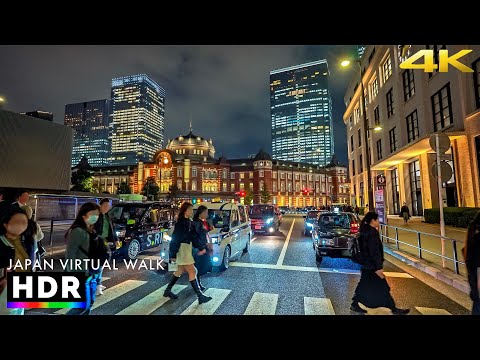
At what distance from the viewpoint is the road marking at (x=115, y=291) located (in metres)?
4.93

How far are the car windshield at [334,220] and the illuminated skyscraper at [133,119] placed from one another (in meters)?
170

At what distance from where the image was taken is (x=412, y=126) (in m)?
24.0

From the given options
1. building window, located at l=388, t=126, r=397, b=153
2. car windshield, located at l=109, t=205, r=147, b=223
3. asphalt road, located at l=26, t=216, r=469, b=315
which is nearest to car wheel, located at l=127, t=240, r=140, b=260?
asphalt road, located at l=26, t=216, r=469, b=315

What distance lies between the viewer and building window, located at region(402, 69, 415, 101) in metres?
23.5

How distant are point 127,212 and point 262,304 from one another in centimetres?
716

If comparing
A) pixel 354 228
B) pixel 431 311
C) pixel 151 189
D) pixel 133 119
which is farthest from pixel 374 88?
pixel 133 119

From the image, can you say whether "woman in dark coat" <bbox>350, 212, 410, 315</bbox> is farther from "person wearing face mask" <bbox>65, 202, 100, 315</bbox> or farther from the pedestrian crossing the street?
"person wearing face mask" <bbox>65, 202, 100, 315</bbox>

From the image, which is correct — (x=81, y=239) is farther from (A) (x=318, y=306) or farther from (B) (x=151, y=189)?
(B) (x=151, y=189)

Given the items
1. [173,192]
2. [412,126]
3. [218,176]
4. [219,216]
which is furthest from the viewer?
[218,176]

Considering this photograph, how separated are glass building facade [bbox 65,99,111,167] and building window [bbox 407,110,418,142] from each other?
181m

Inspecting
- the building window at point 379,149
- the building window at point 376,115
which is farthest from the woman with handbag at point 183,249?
the building window at point 376,115

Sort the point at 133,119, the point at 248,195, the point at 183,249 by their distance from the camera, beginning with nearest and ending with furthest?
1. the point at 183,249
2. the point at 248,195
3. the point at 133,119
